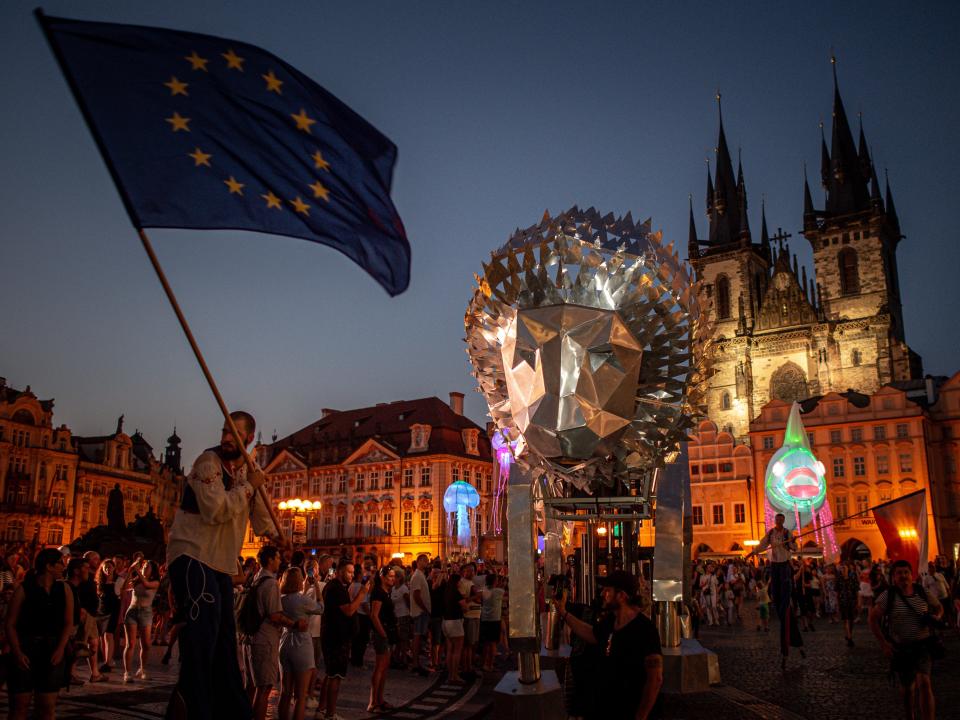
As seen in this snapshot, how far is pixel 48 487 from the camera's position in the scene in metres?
61.9

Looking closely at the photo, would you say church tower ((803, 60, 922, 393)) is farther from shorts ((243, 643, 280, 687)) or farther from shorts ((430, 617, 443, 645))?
shorts ((243, 643, 280, 687))

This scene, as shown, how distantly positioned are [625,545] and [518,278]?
10.8ft

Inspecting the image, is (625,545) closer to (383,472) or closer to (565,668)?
(565,668)

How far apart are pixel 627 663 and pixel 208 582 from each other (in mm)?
2358

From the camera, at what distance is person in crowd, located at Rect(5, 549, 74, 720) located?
6.00 meters

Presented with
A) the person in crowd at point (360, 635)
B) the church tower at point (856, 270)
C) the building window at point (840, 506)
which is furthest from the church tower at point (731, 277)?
the person in crowd at point (360, 635)

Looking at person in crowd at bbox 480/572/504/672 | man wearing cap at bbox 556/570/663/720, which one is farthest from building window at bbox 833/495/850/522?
man wearing cap at bbox 556/570/663/720

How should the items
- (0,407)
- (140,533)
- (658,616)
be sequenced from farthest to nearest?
(0,407)
(140,533)
(658,616)

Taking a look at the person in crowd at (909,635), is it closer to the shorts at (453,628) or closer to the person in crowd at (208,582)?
the person in crowd at (208,582)

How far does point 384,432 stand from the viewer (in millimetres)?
64938

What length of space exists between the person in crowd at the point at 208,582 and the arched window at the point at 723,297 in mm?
69040

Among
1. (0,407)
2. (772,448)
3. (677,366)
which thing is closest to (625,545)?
(677,366)

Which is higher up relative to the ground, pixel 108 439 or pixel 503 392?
pixel 108 439

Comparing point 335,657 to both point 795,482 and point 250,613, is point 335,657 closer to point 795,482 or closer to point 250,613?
point 250,613
